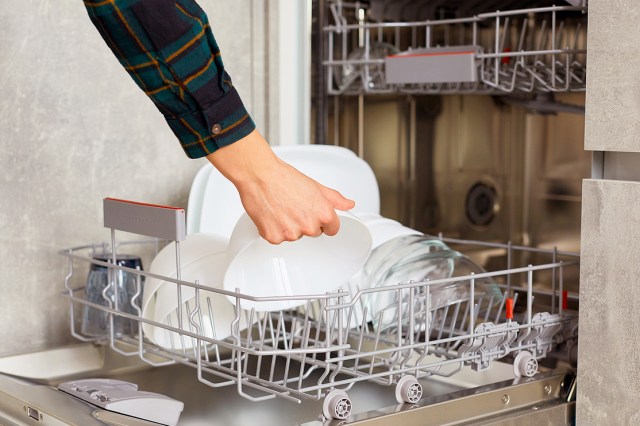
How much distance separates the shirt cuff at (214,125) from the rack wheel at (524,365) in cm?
40

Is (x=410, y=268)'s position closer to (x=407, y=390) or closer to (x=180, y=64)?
(x=407, y=390)

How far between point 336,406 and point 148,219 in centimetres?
26

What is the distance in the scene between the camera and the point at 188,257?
3.38 ft

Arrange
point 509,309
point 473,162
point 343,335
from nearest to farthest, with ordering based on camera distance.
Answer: point 509,309
point 343,335
point 473,162

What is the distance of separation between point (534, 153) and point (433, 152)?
0.53ft

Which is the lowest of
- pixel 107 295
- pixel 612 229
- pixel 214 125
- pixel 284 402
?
pixel 284 402

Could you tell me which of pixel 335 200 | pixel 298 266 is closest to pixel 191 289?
pixel 298 266

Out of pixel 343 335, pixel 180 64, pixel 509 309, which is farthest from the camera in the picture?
pixel 343 335

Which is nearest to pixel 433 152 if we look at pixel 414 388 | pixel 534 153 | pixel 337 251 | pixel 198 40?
pixel 534 153

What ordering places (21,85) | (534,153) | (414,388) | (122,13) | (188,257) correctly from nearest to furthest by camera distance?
(122,13)
(414,388)
(188,257)
(21,85)
(534,153)

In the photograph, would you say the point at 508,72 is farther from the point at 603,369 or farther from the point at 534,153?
the point at 603,369

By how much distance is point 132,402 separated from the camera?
913 mm

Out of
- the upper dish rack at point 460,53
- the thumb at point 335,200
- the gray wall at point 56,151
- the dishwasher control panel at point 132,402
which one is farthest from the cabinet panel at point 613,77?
the gray wall at point 56,151

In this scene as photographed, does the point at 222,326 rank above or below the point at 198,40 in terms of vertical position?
below
